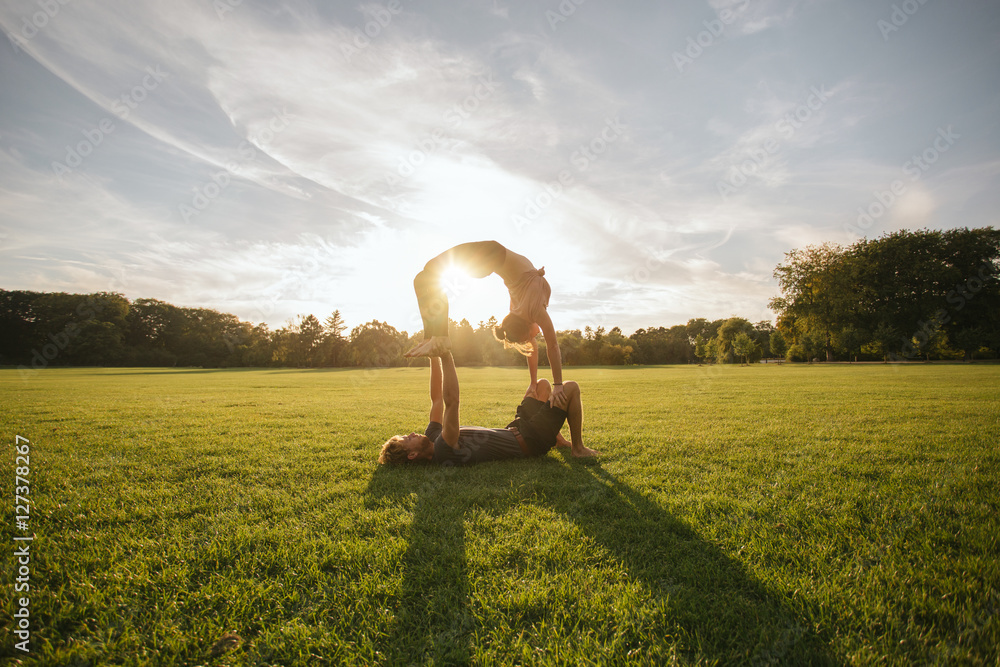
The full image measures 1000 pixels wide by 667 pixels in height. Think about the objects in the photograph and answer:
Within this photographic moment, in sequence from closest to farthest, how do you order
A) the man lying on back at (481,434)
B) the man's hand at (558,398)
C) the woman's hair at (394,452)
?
the man lying on back at (481,434) → the woman's hair at (394,452) → the man's hand at (558,398)

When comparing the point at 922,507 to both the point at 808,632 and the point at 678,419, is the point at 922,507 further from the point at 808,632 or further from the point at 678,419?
the point at 678,419

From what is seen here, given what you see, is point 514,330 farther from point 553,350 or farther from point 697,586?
point 697,586

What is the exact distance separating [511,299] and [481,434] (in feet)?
7.69

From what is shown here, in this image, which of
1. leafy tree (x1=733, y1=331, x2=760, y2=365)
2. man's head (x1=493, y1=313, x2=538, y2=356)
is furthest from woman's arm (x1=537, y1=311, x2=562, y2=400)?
leafy tree (x1=733, y1=331, x2=760, y2=365)

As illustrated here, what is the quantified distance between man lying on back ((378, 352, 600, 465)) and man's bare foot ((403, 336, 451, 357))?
0.07m

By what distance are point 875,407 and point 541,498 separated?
9446 millimetres

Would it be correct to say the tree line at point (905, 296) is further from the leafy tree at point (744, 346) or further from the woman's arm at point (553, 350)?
the woman's arm at point (553, 350)

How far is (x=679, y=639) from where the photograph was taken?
176 cm

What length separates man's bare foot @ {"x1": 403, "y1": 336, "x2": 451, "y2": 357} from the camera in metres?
4.32

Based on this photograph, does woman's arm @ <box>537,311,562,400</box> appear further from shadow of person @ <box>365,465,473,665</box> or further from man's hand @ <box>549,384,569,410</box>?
shadow of person @ <box>365,465,473,665</box>

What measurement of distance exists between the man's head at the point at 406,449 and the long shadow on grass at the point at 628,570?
53cm

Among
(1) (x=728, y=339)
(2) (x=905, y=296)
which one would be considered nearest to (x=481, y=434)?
(2) (x=905, y=296)

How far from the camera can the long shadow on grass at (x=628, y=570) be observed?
174 centimetres

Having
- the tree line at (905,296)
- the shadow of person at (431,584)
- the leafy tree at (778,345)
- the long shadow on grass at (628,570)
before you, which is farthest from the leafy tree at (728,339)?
the shadow of person at (431,584)
